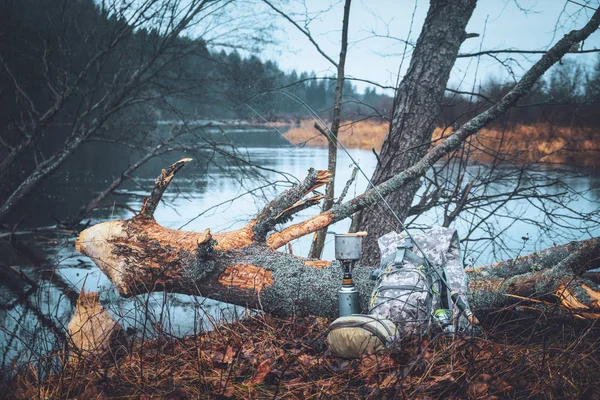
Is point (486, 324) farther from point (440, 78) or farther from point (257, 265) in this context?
point (440, 78)

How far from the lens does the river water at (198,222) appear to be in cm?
461

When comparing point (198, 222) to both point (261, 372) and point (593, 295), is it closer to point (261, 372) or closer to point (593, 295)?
point (261, 372)

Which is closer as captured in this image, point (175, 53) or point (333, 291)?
point (333, 291)

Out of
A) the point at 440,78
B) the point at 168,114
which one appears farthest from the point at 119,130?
the point at 440,78

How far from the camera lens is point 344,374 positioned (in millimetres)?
2531

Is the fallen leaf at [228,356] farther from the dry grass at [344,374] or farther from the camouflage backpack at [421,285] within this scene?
the camouflage backpack at [421,285]

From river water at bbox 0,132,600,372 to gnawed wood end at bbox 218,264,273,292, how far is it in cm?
22

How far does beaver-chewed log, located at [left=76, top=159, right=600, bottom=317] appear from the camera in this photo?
3451 mm

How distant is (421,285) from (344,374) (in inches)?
29.9

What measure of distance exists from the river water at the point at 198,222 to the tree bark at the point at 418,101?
0.41m

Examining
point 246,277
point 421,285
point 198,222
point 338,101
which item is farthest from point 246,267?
point 198,222

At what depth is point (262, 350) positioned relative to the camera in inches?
116

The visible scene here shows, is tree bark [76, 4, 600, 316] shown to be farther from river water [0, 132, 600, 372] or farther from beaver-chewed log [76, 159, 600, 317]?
river water [0, 132, 600, 372]

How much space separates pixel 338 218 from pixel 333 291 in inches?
33.5
